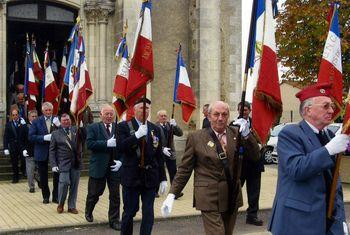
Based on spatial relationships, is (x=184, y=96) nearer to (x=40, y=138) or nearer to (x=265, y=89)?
(x=40, y=138)

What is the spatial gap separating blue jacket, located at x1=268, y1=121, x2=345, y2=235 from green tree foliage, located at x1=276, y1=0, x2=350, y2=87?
17.0 meters

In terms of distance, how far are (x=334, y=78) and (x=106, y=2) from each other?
13308 mm

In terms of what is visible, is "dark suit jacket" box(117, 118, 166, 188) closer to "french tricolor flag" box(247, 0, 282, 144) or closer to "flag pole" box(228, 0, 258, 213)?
"flag pole" box(228, 0, 258, 213)

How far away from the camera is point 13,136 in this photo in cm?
1424

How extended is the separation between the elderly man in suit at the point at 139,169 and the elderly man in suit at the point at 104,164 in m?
1.66

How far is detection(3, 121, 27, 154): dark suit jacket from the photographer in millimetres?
14108

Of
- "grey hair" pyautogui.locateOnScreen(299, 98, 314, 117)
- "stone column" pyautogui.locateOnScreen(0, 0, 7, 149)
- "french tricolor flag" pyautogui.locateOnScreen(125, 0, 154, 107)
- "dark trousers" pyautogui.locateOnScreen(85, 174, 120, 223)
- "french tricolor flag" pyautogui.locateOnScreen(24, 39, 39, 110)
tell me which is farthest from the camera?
"stone column" pyautogui.locateOnScreen(0, 0, 7, 149)

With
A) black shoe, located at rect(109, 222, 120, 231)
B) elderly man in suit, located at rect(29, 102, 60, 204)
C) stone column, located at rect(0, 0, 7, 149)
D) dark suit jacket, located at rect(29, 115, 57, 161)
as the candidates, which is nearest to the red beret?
black shoe, located at rect(109, 222, 120, 231)

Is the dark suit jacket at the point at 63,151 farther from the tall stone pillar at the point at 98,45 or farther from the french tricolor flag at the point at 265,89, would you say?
the tall stone pillar at the point at 98,45

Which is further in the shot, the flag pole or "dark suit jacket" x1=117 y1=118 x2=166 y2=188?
"dark suit jacket" x1=117 y1=118 x2=166 y2=188

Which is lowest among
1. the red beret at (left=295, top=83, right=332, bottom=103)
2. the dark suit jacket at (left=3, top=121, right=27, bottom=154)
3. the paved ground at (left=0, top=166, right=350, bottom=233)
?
the paved ground at (left=0, top=166, right=350, bottom=233)

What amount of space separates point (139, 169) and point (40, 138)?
15.8 feet

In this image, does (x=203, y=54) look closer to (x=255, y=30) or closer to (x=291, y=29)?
(x=291, y=29)

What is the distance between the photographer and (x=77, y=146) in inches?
393
